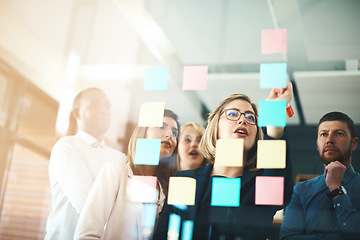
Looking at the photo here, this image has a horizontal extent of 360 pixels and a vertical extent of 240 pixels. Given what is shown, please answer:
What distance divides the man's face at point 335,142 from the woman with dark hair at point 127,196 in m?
0.69

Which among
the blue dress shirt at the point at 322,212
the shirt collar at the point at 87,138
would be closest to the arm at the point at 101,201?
the shirt collar at the point at 87,138

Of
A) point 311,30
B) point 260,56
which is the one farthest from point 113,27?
point 311,30

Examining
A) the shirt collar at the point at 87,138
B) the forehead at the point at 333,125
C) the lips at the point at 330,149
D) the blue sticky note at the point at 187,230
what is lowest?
the blue sticky note at the point at 187,230

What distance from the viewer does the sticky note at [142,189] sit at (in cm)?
198

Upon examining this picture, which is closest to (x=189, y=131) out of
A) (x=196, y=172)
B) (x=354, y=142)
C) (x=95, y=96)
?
(x=196, y=172)

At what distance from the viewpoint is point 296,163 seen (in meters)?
1.78

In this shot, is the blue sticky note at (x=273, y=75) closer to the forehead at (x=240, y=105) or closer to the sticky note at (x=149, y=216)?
the forehead at (x=240, y=105)

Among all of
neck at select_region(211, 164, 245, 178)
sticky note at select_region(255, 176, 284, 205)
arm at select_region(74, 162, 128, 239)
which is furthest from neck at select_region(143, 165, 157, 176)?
sticky note at select_region(255, 176, 284, 205)

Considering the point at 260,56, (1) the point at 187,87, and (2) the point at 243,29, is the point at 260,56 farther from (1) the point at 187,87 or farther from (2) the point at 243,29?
(1) the point at 187,87

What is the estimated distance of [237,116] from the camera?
1.92 m

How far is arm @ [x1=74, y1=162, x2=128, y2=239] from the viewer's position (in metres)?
1.90

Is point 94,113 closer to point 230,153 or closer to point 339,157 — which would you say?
point 230,153

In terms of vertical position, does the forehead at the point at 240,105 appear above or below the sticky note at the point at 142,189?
above

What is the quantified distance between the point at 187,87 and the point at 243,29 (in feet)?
1.48
